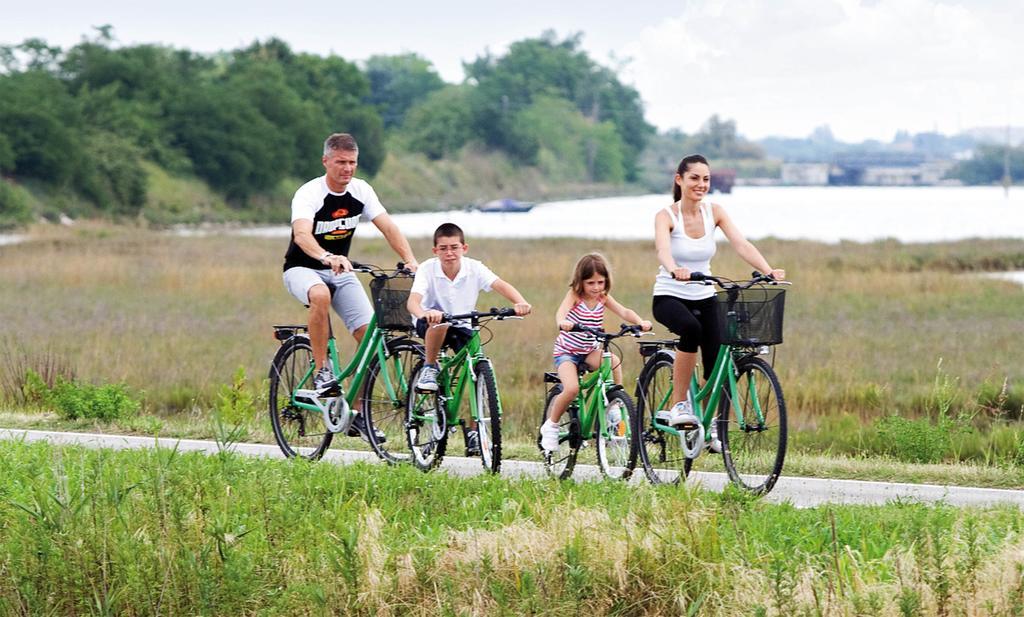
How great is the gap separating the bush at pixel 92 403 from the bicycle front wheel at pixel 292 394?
3.20m

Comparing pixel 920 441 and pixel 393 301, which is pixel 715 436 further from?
pixel 920 441

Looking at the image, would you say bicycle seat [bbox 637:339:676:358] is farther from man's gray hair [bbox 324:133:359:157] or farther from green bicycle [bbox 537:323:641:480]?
man's gray hair [bbox 324:133:359:157]

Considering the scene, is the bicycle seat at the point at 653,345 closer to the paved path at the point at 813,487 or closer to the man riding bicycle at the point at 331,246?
the paved path at the point at 813,487

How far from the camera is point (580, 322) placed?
32.0 feet

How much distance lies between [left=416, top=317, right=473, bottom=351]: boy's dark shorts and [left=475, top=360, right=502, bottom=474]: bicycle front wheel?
0.24 meters

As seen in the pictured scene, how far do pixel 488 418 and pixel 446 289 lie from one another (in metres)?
0.84

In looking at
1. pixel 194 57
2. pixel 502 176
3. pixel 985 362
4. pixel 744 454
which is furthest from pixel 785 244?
pixel 502 176

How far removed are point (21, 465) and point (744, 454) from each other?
168 inches

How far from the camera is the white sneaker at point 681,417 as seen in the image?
31.8 feet

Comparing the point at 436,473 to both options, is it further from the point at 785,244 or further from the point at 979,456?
the point at 785,244

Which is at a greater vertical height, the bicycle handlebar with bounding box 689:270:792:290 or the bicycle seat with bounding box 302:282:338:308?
the bicycle handlebar with bounding box 689:270:792:290

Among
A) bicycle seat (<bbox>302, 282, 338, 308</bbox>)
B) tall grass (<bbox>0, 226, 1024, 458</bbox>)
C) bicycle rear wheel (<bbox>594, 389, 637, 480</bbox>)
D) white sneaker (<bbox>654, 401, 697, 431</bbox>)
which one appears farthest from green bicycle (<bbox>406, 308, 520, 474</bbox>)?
tall grass (<bbox>0, 226, 1024, 458</bbox>)

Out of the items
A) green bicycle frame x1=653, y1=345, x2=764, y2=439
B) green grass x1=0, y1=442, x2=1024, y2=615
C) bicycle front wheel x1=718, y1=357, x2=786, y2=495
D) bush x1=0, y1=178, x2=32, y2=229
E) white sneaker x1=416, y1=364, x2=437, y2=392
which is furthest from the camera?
bush x1=0, y1=178, x2=32, y2=229

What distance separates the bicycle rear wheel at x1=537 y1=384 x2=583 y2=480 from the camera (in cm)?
991
